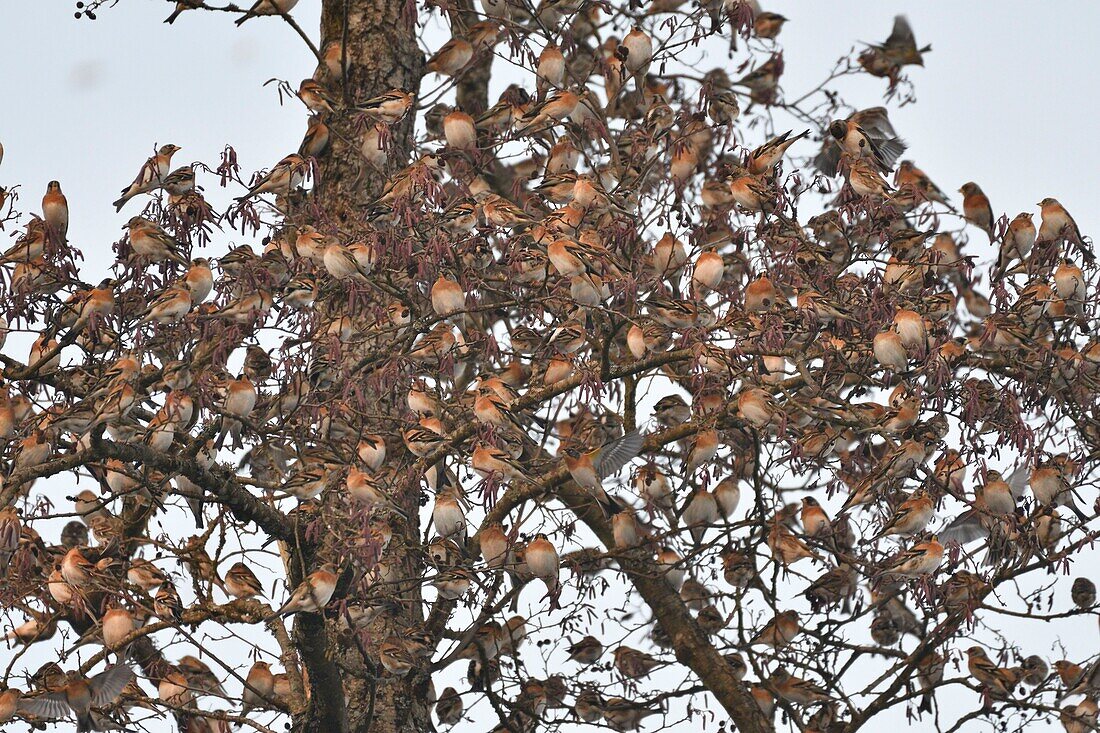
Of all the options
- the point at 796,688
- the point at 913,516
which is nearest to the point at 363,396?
the point at 913,516

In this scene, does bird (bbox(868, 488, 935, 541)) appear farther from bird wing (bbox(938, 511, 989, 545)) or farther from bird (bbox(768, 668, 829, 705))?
bird (bbox(768, 668, 829, 705))

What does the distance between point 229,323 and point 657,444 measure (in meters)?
2.43

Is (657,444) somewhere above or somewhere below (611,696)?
above

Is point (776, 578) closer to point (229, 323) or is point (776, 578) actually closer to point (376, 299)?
point (376, 299)

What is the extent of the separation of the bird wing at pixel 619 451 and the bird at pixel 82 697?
270 centimetres

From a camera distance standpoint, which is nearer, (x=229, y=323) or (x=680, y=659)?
(x=229, y=323)

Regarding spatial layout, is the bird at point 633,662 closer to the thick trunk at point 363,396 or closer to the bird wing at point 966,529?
the thick trunk at point 363,396

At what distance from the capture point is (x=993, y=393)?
330 inches

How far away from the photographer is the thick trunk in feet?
26.9

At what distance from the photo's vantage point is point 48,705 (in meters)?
8.22

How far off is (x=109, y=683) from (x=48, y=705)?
0.43 meters

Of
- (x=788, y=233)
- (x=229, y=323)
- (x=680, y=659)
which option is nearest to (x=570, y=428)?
(x=680, y=659)

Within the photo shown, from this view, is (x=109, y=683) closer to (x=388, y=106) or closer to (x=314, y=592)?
(x=314, y=592)

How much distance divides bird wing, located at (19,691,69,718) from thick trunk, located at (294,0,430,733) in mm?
1243
